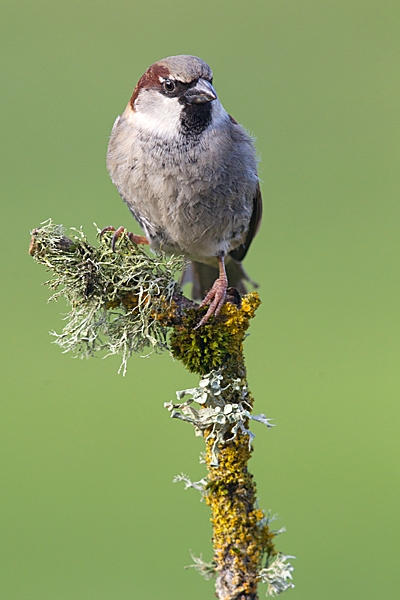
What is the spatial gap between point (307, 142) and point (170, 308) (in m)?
7.32

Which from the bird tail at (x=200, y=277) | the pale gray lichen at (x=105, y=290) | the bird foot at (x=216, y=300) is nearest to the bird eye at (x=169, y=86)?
the bird foot at (x=216, y=300)

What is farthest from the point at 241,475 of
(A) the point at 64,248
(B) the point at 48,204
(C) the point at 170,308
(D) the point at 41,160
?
(D) the point at 41,160

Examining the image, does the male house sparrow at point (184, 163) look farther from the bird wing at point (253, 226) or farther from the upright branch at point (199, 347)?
the upright branch at point (199, 347)

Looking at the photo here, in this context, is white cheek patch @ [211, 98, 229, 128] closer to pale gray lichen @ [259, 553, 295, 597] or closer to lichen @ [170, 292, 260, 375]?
lichen @ [170, 292, 260, 375]

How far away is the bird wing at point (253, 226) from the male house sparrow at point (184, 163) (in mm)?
145

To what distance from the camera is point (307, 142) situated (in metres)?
9.41

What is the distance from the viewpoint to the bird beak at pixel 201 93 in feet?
10.4

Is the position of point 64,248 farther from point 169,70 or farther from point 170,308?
point 169,70

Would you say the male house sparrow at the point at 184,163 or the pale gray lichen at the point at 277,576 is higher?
the male house sparrow at the point at 184,163

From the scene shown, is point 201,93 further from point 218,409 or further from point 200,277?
point 218,409

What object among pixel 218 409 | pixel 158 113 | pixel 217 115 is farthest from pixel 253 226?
pixel 218 409

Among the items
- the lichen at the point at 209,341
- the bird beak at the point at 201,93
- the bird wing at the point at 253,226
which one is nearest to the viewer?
the lichen at the point at 209,341

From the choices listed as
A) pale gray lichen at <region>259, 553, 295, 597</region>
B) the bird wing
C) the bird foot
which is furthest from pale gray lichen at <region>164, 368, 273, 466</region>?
the bird wing

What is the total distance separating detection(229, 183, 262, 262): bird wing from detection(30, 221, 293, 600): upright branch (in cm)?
133
